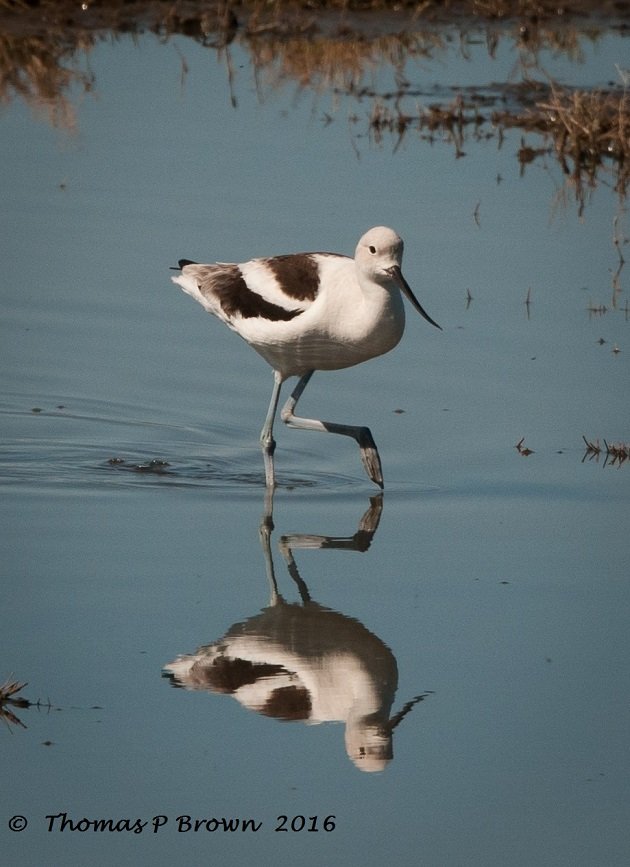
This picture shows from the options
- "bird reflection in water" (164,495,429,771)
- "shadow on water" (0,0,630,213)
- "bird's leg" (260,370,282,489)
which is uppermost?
"shadow on water" (0,0,630,213)

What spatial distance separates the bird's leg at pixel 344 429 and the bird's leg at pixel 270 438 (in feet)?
0.23

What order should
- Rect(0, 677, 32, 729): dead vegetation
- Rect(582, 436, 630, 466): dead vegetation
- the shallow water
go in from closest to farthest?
the shallow water → Rect(0, 677, 32, 729): dead vegetation → Rect(582, 436, 630, 466): dead vegetation

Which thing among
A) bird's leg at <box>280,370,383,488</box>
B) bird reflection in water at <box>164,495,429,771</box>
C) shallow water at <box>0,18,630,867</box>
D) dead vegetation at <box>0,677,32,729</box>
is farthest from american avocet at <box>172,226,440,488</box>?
dead vegetation at <box>0,677,32,729</box>

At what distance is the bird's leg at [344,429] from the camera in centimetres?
703

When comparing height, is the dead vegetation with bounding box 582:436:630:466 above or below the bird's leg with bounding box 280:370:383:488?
below

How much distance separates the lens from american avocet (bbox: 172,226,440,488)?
23.0 ft

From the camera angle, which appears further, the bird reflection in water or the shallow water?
the bird reflection in water

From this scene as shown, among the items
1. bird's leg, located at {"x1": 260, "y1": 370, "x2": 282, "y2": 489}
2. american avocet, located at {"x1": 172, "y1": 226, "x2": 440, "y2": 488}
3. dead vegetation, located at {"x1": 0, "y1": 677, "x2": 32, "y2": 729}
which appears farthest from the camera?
bird's leg, located at {"x1": 260, "y1": 370, "x2": 282, "y2": 489}

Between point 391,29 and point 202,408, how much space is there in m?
8.60

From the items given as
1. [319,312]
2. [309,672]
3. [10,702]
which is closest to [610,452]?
[319,312]

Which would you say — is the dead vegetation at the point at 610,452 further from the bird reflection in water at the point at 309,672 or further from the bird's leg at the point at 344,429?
the bird reflection in water at the point at 309,672

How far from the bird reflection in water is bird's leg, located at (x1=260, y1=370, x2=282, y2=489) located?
1.48 metres

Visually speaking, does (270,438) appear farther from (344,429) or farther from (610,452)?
(610,452)

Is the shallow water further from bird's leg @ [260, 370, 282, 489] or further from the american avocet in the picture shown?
the american avocet
